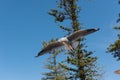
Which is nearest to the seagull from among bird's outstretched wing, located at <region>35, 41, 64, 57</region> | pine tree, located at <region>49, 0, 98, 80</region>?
bird's outstretched wing, located at <region>35, 41, 64, 57</region>

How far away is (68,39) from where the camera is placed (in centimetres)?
376

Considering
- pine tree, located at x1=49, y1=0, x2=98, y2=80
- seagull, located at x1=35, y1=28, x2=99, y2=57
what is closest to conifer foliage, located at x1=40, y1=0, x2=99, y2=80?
pine tree, located at x1=49, y1=0, x2=98, y2=80

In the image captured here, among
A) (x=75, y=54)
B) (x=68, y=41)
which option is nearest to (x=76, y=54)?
(x=75, y=54)

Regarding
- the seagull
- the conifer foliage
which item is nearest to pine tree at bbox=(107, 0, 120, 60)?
the conifer foliage

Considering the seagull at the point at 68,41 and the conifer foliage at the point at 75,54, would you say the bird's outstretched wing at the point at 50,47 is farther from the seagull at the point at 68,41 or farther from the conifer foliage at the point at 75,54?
the conifer foliage at the point at 75,54

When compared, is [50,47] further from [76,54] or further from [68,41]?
[76,54]

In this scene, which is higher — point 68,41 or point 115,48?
point 115,48

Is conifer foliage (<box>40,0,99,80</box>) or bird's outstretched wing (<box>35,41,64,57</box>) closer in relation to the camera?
bird's outstretched wing (<box>35,41,64,57</box>)

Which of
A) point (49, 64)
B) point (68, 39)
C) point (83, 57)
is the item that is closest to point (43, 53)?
point (68, 39)

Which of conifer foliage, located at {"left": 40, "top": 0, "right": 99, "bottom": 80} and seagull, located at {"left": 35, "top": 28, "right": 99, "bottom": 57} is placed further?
conifer foliage, located at {"left": 40, "top": 0, "right": 99, "bottom": 80}

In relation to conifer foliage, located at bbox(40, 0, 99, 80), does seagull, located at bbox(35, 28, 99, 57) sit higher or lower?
lower

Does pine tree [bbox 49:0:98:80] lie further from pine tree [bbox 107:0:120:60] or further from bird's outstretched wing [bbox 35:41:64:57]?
bird's outstretched wing [bbox 35:41:64:57]

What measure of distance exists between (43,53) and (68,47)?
1.78ft

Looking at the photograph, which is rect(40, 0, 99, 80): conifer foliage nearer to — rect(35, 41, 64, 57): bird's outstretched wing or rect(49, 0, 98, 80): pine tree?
rect(49, 0, 98, 80): pine tree
